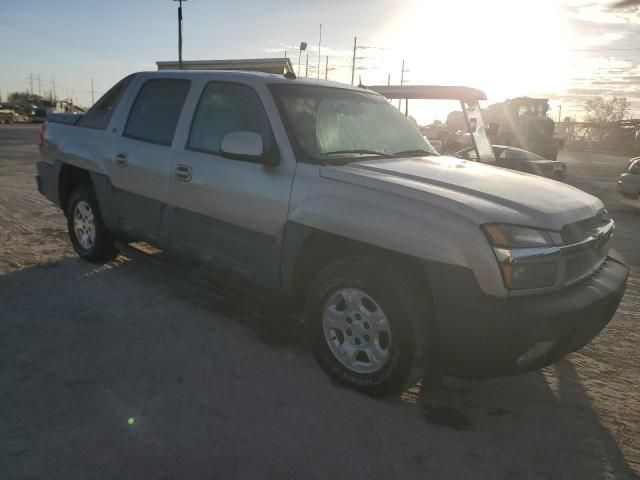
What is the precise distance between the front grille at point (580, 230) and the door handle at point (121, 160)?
3448 millimetres

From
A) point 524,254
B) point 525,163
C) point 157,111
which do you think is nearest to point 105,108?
point 157,111

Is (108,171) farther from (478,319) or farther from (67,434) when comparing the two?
(478,319)

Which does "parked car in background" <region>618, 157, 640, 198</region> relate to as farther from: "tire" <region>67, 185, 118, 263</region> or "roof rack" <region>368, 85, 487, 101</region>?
"tire" <region>67, 185, 118, 263</region>

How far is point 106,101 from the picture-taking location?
15.8 feet

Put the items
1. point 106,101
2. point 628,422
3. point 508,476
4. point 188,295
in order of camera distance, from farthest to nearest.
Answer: point 106,101 → point 188,295 → point 628,422 → point 508,476

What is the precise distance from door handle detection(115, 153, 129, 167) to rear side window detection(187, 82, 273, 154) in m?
0.86

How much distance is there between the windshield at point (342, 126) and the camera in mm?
3334

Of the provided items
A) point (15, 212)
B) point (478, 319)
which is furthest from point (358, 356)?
point (15, 212)

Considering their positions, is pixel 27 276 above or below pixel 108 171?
below

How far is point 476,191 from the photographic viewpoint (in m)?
2.82

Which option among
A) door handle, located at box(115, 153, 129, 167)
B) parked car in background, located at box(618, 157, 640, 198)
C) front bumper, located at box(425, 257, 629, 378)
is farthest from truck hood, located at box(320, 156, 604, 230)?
parked car in background, located at box(618, 157, 640, 198)

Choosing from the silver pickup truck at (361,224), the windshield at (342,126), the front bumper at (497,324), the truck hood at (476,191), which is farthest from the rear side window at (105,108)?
the front bumper at (497,324)

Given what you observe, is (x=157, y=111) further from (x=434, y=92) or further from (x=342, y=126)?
(x=434, y=92)

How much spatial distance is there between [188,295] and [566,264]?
2.99m
